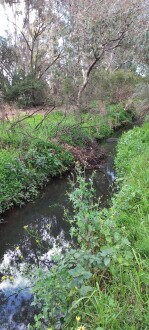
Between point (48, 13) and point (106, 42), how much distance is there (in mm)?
7915

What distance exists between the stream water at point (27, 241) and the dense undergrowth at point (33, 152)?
0.39 meters

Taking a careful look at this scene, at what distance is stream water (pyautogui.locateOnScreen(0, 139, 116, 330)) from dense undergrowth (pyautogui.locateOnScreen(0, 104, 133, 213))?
0.39 meters

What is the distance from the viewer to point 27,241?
18.9ft

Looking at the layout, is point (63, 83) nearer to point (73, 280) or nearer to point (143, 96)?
point (143, 96)

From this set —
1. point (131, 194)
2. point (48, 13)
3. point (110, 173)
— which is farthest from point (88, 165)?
point (48, 13)

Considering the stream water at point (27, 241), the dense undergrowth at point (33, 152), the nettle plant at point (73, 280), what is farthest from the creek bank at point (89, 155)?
the nettle plant at point (73, 280)

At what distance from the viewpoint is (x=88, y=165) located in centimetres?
1026

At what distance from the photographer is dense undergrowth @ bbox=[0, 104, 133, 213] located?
24.8ft

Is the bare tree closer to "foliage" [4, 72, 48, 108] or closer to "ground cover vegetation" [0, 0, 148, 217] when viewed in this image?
"ground cover vegetation" [0, 0, 148, 217]

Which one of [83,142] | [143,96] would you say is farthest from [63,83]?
[143,96]

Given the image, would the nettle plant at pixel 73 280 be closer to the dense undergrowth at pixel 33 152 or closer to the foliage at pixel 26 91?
the dense undergrowth at pixel 33 152

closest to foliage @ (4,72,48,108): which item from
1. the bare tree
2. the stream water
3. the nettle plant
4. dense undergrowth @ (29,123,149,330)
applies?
the bare tree

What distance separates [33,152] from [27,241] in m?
3.73

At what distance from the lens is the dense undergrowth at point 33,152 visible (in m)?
7.56
